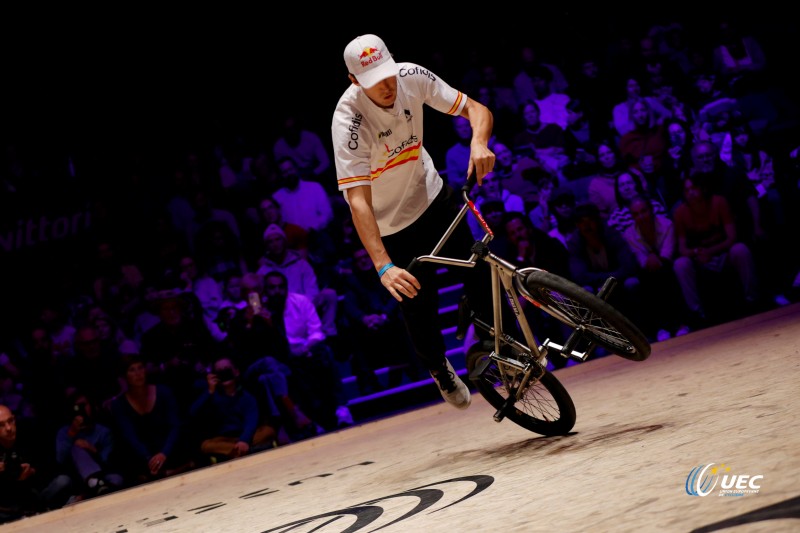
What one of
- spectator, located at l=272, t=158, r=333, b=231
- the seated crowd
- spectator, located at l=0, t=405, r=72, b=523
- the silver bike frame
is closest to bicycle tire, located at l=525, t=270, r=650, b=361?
the silver bike frame

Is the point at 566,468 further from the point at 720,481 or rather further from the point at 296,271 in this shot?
the point at 296,271

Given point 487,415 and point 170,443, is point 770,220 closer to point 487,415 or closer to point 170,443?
point 487,415

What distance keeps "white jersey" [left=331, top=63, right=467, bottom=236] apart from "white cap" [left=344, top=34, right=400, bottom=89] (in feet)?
0.65

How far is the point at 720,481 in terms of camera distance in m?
2.14

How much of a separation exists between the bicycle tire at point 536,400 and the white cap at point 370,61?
3.96 ft

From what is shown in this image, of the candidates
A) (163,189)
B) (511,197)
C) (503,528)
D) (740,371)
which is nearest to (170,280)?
(163,189)

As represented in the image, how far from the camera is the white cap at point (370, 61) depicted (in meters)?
3.42

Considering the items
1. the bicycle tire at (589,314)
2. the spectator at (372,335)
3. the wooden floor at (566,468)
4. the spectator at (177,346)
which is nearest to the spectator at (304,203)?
the spectator at (372,335)

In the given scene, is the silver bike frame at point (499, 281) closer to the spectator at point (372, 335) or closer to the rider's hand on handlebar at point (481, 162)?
the rider's hand on handlebar at point (481, 162)

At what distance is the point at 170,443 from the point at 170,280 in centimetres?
145

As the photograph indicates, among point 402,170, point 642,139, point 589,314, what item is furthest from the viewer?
point 642,139

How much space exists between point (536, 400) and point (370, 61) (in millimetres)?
1585

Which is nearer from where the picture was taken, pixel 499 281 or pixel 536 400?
pixel 499 281

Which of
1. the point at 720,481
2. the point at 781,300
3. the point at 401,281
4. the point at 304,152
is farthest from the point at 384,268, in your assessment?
the point at 304,152
